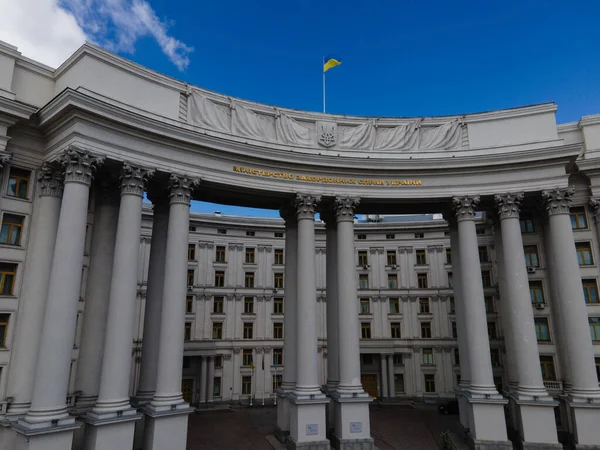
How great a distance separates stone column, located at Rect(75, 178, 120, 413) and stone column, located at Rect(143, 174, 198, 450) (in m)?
3.07

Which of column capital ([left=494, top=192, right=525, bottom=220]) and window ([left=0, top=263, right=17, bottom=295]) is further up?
column capital ([left=494, top=192, right=525, bottom=220])

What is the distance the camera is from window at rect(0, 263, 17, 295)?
1847 centimetres

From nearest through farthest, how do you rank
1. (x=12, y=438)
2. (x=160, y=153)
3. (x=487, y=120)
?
1. (x=12, y=438)
2. (x=160, y=153)
3. (x=487, y=120)

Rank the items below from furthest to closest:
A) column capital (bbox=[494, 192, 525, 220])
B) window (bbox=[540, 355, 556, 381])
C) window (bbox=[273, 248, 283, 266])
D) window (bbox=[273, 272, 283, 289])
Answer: window (bbox=[273, 248, 283, 266]), window (bbox=[273, 272, 283, 289]), window (bbox=[540, 355, 556, 381]), column capital (bbox=[494, 192, 525, 220])

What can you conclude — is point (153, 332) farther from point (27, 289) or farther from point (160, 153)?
point (160, 153)

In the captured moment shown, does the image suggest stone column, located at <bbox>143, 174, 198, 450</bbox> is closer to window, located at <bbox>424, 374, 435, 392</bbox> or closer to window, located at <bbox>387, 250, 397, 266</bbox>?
window, located at <bbox>387, 250, 397, 266</bbox>

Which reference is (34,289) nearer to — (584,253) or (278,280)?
(584,253)

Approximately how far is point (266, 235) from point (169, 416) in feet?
99.9

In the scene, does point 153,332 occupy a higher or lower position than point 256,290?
lower

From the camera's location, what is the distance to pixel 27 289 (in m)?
18.7

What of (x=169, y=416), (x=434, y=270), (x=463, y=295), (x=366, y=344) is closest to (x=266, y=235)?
(x=366, y=344)

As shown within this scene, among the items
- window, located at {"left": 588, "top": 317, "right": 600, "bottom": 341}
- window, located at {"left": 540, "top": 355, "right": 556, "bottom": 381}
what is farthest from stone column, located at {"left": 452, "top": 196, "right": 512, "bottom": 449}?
window, located at {"left": 588, "top": 317, "right": 600, "bottom": 341}

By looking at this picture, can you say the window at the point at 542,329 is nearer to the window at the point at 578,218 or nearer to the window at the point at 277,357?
the window at the point at 578,218

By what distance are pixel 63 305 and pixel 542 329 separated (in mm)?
26998
